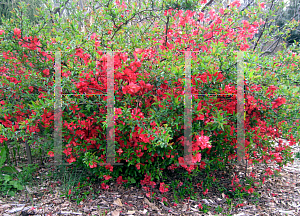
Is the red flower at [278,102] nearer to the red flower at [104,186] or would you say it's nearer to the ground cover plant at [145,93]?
the ground cover plant at [145,93]

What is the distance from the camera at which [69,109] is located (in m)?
1.86

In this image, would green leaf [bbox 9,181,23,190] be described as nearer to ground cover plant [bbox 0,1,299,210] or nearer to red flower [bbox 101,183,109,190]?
ground cover plant [bbox 0,1,299,210]

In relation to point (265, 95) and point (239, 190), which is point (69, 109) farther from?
point (239, 190)

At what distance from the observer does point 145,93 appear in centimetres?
198

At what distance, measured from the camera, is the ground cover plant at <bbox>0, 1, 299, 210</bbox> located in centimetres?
181

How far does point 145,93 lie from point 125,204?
1.11m

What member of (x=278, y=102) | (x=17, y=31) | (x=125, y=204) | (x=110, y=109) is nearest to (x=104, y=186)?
(x=125, y=204)

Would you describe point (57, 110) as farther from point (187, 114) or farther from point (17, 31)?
→ point (187, 114)

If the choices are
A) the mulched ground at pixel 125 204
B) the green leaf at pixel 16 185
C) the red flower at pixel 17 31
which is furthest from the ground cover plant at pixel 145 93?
the green leaf at pixel 16 185

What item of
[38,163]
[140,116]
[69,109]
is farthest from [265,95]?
[38,163]

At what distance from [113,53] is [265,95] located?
4.39 feet

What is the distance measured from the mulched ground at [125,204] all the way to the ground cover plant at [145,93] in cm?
11

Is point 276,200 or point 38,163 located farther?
point 38,163

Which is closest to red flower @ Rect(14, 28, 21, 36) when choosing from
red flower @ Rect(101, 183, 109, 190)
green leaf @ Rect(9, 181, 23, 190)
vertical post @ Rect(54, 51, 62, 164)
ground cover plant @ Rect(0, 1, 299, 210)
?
ground cover plant @ Rect(0, 1, 299, 210)
